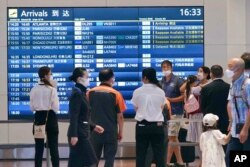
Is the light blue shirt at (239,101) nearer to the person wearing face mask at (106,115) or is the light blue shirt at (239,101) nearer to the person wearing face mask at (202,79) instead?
the person wearing face mask at (106,115)

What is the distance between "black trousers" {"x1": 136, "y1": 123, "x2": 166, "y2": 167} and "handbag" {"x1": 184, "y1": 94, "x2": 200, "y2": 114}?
249 cm

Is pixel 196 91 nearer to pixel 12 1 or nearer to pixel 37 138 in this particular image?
pixel 37 138

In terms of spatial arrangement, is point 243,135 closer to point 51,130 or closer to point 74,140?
point 74,140

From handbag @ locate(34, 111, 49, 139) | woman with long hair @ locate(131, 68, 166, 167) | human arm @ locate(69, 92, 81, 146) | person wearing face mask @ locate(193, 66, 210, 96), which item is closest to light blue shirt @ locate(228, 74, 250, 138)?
woman with long hair @ locate(131, 68, 166, 167)

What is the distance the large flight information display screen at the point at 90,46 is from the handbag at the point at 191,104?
2.70 metres

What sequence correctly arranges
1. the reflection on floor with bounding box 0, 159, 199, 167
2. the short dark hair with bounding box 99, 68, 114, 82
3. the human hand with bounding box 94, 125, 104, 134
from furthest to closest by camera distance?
the reflection on floor with bounding box 0, 159, 199, 167 → the short dark hair with bounding box 99, 68, 114, 82 → the human hand with bounding box 94, 125, 104, 134

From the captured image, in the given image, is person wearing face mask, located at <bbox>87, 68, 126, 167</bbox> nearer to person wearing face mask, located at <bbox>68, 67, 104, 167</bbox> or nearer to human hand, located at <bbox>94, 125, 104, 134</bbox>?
human hand, located at <bbox>94, 125, 104, 134</bbox>

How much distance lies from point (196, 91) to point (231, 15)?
365 centimetres

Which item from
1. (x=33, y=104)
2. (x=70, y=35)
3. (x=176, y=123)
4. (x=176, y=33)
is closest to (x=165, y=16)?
(x=176, y=33)

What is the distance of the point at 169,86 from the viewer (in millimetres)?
14953

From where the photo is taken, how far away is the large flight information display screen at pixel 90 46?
17.0 meters

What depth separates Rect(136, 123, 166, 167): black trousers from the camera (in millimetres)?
11867

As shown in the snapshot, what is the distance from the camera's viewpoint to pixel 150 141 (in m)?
12.0

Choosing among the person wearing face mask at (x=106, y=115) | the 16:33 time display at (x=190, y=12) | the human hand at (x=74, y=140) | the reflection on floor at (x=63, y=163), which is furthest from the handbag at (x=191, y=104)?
the human hand at (x=74, y=140)
